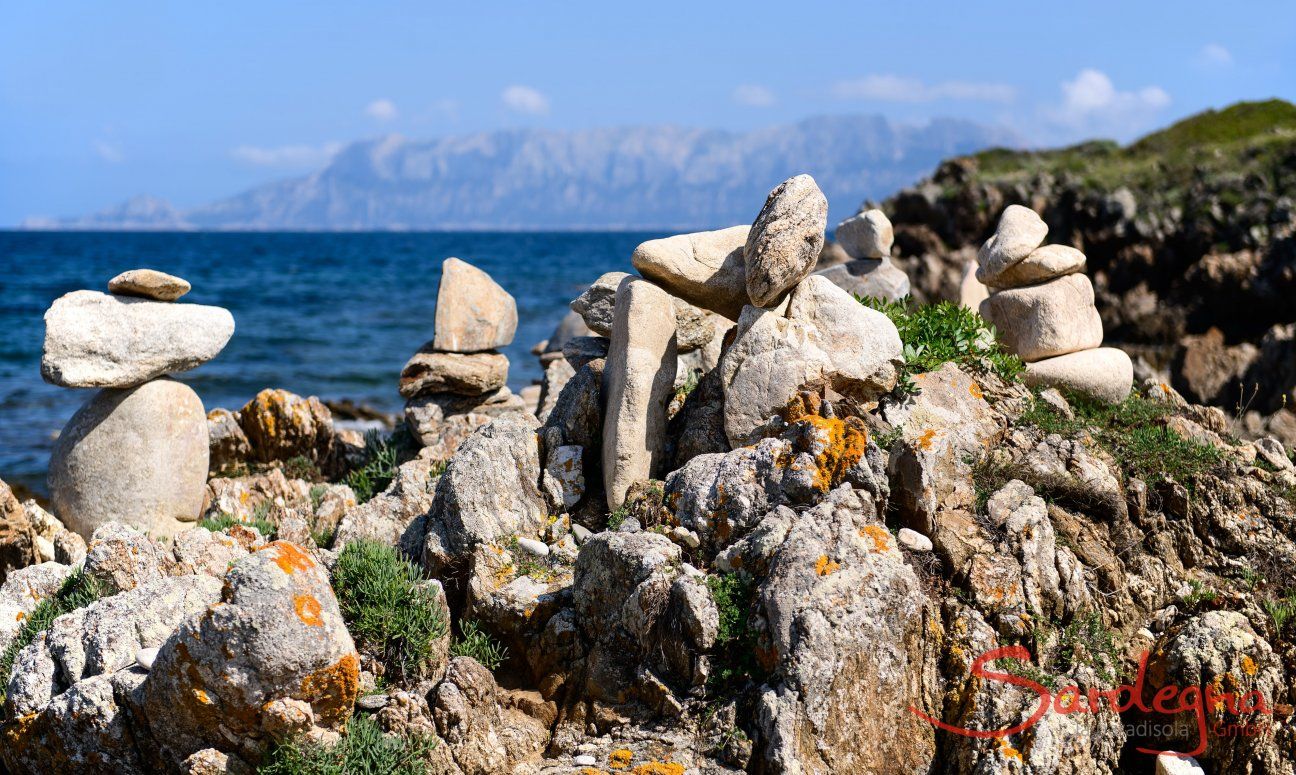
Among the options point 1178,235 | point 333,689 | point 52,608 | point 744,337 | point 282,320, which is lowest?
point 52,608

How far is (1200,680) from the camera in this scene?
7297 mm

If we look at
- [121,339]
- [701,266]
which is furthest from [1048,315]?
[121,339]

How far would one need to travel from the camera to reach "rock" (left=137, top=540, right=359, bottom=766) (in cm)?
664

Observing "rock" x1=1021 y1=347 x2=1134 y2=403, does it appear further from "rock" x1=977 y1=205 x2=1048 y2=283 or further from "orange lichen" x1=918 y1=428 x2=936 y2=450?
"orange lichen" x1=918 y1=428 x2=936 y2=450

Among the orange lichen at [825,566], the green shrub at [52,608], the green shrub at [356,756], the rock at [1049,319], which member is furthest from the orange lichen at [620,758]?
the rock at [1049,319]

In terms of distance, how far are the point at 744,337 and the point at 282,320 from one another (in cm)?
3723

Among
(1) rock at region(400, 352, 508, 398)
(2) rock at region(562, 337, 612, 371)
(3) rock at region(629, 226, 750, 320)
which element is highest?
(3) rock at region(629, 226, 750, 320)

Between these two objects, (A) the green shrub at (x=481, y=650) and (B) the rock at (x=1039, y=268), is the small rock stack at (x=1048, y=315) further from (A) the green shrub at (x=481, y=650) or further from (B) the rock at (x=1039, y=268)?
(A) the green shrub at (x=481, y=650)

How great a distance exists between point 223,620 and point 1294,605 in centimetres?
751

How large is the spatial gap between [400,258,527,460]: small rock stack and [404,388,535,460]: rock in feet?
0.04

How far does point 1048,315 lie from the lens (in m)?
10.7

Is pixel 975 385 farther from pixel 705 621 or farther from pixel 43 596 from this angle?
pixel 43 596

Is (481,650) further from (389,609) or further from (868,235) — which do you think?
(868,235)

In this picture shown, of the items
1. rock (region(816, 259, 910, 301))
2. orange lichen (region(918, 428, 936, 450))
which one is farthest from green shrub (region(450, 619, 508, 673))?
rock (region(816, 259, 910, 301))
